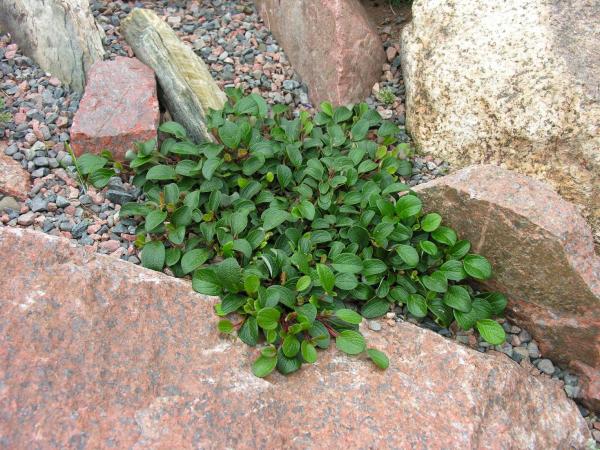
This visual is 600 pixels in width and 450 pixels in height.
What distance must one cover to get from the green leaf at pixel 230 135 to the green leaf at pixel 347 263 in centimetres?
97

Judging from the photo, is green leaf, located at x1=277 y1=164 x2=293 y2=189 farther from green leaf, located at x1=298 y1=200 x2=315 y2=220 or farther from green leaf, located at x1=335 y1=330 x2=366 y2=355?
green leaf, located at x1=335 y1=330 x2=366 y2=355

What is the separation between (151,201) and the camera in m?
3.53

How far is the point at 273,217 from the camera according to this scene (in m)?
3.36

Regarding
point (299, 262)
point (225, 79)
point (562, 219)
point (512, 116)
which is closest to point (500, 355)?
point (562, 219)

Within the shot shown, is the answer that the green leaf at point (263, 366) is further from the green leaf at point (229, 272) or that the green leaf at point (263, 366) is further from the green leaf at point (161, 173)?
the green leaf at point (161, 173)

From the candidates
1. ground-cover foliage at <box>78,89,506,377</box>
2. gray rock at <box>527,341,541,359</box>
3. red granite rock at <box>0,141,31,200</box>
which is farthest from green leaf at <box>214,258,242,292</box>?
gray rock at <box>527,341,541,359</box>

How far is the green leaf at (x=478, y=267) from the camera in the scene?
10.5 ft

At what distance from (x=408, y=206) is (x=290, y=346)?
3.58 ft

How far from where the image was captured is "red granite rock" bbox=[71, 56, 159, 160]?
3.77m

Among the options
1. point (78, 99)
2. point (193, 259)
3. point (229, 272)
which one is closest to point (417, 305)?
point (229, 272)

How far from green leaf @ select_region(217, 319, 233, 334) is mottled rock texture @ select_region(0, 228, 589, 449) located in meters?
0.05

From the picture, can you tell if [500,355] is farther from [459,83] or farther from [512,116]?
[459,83]

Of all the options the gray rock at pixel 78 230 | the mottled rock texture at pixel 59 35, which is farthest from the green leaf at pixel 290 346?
the mottled rock texture at pixel 59 35

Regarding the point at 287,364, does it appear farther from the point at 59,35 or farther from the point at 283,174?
the point at 59,35
